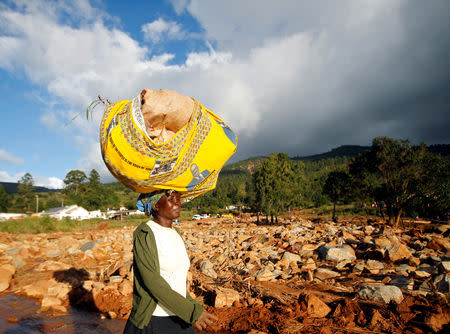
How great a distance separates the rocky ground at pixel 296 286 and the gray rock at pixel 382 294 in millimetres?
13

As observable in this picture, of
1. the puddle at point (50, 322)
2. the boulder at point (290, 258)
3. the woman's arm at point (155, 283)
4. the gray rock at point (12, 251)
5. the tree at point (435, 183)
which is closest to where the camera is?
the woman's arm at point (155, 283)

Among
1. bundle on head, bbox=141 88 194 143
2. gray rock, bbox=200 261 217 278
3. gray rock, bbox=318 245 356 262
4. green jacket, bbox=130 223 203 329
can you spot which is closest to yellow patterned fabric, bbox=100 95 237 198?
bundle on head, bbox=141 88 194 143

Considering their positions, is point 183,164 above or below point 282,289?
above

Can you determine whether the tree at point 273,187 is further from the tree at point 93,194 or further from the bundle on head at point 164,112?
the tree at point 93,194

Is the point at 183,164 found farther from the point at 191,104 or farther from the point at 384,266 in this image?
the point at 384,266

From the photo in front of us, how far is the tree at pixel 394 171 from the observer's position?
1556 centimetres

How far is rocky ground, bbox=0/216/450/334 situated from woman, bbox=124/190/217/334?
215 cm

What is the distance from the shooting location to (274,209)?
20.5 m

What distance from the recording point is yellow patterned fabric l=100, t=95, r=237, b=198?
1412 mm

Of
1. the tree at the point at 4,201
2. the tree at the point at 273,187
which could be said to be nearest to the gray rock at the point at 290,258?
the tree at the point at 273,187

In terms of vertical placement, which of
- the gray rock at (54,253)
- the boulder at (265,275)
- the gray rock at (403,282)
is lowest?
the gray rock at (54,253)

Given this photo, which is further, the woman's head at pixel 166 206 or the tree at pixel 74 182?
the tree at pixel 74 182

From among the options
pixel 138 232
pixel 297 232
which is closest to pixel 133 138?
pixel 138 232

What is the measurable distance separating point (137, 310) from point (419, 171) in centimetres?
1878
